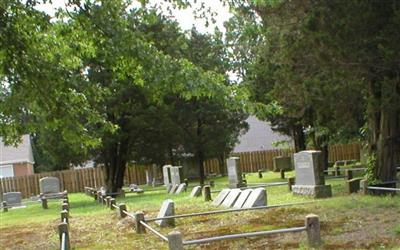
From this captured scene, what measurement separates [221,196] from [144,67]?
10.5m

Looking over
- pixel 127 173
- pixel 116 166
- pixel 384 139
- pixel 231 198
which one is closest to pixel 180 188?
pixel 116 166

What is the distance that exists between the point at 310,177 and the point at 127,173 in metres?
34.8

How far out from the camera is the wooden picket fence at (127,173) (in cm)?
4962

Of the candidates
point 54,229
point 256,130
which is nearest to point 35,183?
point 256,130

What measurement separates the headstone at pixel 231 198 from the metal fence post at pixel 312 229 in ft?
26.7

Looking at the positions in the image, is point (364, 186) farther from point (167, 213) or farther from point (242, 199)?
point (167, 213)

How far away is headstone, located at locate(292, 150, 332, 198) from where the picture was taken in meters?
19.3

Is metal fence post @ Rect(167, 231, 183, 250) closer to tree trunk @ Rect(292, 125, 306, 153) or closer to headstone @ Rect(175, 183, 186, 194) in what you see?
headstone @ Rect(175, 183, 186, 194)

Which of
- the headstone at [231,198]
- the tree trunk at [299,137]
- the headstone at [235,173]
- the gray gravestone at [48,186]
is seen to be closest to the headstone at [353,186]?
the headstone at [231,198]

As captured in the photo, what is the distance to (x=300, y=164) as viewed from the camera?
20.8 meters

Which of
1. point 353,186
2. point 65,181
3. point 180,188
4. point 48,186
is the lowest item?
point 65,181

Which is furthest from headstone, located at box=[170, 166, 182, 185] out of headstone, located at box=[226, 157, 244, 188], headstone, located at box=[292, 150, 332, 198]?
headstone, located at box=[292, 150, 332, 198]

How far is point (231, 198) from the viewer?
18609mm

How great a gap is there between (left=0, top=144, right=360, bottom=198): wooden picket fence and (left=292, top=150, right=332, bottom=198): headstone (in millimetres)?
26861
